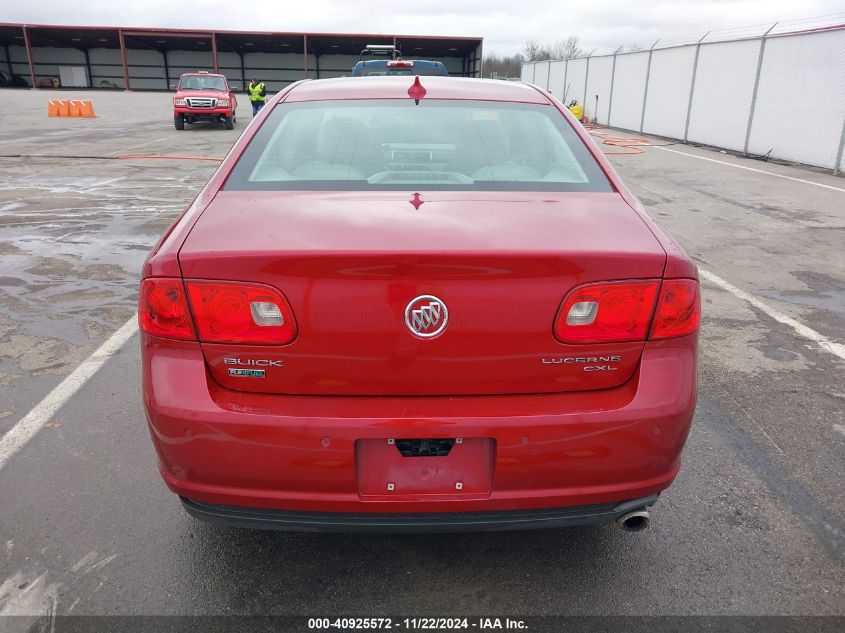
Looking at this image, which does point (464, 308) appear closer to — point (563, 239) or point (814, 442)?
point (563, 239)

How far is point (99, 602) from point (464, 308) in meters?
1.57

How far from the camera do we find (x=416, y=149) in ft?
9.10

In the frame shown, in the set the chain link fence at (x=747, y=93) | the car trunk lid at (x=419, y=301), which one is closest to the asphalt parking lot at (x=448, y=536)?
the car trunk lid at (x=419, y=301)

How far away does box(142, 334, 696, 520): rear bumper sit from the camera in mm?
1888

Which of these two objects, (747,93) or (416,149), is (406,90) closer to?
(416,149)

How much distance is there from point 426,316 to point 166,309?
30.0 inches

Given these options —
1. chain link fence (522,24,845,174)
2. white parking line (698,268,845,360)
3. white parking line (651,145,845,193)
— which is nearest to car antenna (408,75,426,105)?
white parking line (698,268,845,360)

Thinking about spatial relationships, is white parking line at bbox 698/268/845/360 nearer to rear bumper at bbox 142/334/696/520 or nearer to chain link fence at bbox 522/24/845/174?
rear bumper at bbox 142/334/696/520

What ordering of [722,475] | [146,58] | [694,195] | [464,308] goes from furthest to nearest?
1. [146,58]
2. [694,195]
3. [722,475]
4. [464,308]

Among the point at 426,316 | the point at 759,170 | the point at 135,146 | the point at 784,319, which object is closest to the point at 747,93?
the point at 759,170

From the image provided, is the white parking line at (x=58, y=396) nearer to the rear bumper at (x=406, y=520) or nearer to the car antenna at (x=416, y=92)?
the rear bumper at (x=406, y=520)

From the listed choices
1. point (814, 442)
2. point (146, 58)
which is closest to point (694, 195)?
point (814, 442)

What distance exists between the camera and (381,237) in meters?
1.93

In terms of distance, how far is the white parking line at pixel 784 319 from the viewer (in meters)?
4.47
